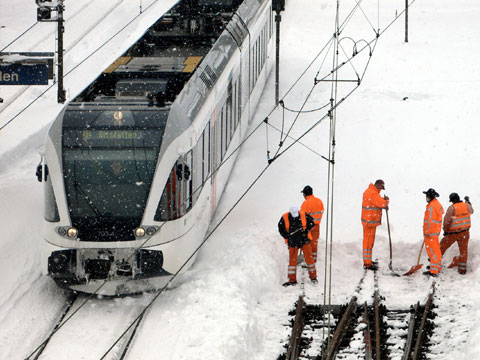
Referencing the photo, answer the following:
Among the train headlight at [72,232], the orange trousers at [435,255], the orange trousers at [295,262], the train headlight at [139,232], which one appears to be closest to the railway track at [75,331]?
the train headlight at [72,232]

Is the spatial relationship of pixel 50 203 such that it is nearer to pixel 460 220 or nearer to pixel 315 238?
pixel 315 238

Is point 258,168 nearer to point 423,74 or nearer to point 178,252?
point 178,252

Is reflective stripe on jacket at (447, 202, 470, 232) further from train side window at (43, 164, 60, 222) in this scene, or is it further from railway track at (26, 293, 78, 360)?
train side window at (43, 164, 60, 222)

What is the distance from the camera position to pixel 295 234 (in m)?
15.0

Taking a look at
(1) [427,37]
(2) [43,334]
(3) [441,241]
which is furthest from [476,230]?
(1) [427,37]

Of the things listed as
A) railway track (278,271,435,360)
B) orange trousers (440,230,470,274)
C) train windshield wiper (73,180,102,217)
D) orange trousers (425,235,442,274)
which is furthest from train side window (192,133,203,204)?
orange trousers (440,230,470,274)

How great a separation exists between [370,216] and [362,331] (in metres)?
2.95

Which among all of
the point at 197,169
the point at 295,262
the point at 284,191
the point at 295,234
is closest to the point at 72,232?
the point at 197,169

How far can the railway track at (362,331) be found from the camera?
41.5 ft

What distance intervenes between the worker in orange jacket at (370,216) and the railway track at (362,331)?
1.25 m

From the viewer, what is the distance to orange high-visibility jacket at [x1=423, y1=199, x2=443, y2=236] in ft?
50.3

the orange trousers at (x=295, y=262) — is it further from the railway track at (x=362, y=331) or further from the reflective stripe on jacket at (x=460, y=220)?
the reflective stripe on jacket at (x=460, y=220)

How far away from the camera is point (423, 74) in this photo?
27.8 m

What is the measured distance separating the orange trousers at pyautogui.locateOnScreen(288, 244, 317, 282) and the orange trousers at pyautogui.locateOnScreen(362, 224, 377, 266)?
1.05 m
